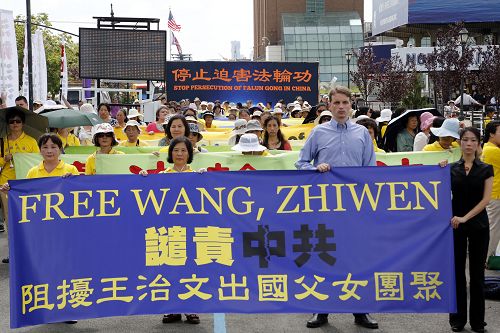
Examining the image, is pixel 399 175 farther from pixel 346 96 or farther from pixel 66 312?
pixel 66 312

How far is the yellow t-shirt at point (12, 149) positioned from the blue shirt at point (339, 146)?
4103 mm

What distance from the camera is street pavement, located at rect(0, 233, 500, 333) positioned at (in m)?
6.80

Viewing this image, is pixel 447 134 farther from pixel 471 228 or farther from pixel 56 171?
pixel 56 171

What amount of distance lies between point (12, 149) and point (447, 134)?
15.5ft

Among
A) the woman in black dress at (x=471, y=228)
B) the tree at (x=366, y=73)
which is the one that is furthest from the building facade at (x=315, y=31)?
the woman in black dress at (x=471, y=228)

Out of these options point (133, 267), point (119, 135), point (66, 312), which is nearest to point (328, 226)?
point (133, 267)

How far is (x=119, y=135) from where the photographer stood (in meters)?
13.8

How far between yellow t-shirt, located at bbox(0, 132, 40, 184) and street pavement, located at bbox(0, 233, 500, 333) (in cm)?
264

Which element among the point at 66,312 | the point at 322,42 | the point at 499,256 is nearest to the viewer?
the point at 66,312

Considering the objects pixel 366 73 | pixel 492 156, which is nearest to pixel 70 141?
pixel 492 156

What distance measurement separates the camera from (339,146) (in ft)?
22.3

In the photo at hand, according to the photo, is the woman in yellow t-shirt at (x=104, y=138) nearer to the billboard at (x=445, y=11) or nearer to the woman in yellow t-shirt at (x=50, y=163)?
the woman in yellow t-shirt at (x=50, y=163)

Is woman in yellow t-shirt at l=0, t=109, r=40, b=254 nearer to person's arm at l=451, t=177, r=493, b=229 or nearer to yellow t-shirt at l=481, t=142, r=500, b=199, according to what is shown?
yellow t-shirt at l=481, t=142, r=500, b=199

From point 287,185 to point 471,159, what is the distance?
4.68 ft
